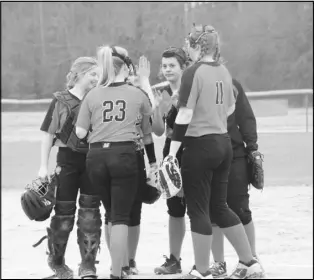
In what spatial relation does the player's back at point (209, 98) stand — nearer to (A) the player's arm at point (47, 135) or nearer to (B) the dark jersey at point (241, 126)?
(B) the dark jersey at point (241, 126)

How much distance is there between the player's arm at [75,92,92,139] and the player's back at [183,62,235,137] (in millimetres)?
578

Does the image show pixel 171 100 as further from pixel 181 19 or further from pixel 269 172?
pixel 181 19

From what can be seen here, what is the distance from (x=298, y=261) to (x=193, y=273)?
124 centimetres

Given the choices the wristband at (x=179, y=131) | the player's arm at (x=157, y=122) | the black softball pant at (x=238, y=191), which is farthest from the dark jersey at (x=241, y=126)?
the wristband at (x=179, y=131)

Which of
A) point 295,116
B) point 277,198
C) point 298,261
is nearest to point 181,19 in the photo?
point 295,116

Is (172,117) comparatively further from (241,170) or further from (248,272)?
(248,272)

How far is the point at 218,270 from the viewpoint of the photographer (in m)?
4.38

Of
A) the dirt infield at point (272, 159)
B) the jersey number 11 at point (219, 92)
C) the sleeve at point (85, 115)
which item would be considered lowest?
the dirt infield at point (272, 159)

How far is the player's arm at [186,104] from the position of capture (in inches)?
157

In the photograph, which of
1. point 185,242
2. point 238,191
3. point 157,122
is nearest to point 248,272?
point 238,191

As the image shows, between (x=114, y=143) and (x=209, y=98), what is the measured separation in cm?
60

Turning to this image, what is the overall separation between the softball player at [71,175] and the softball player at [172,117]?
448 mm

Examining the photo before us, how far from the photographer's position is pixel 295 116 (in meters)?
18.2

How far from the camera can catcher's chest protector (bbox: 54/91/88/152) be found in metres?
4.36
